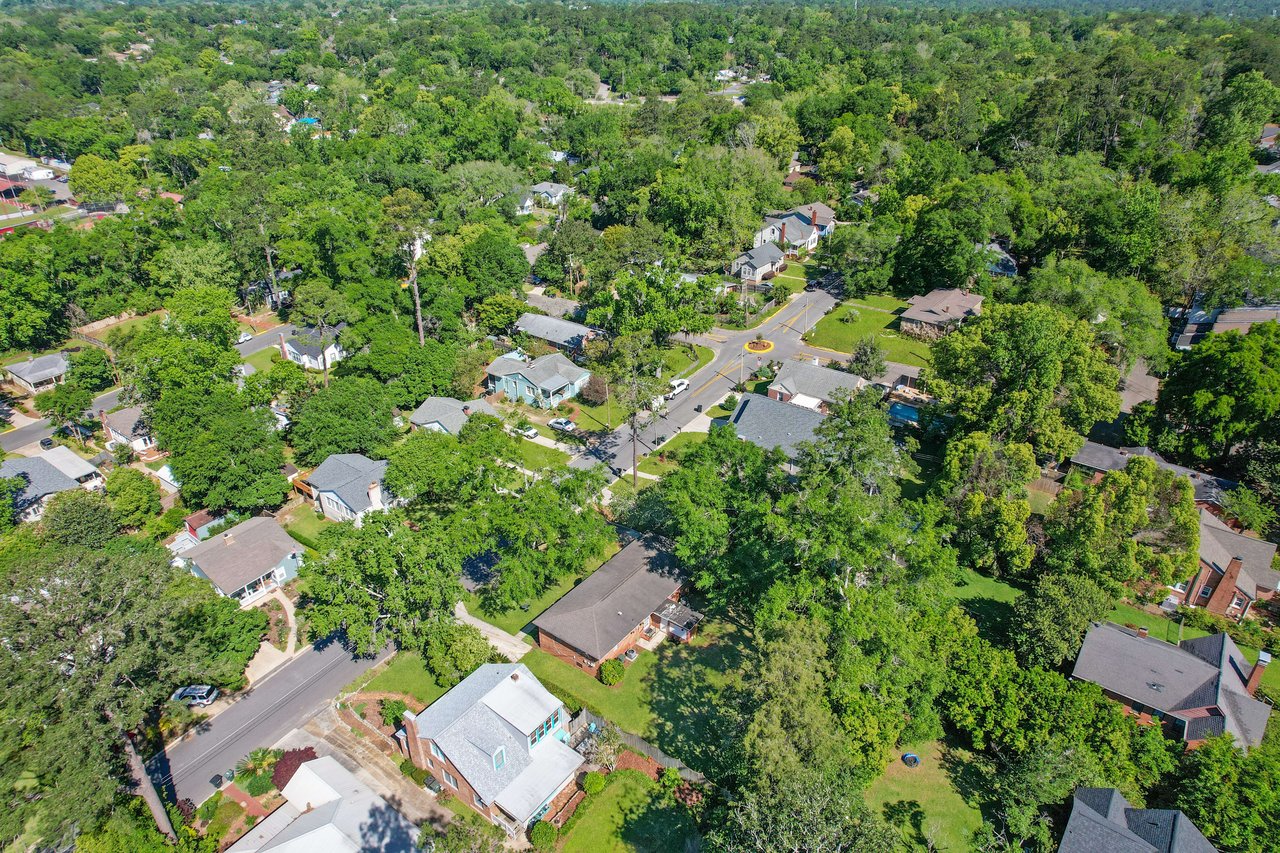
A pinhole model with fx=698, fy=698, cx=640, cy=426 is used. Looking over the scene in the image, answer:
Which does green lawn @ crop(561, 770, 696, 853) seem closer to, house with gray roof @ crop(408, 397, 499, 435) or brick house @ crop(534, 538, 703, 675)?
brick house @ crop(534, 538, 703, 675)

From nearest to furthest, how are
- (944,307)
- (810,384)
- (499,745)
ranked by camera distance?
(499,745)
(810,384)
(944,307)

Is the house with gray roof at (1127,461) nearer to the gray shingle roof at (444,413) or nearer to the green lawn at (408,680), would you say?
the gray shingle roof at (444,413)

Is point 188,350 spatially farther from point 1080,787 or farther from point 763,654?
point 1080,787

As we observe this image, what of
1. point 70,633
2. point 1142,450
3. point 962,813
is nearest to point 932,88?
point 1142,450

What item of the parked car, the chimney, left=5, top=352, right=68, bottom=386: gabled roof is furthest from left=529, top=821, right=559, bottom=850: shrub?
left=5, top=352, right=68, bottom=386: gabled roof

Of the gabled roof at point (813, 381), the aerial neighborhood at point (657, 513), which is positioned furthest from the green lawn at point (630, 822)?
the gabled roof at point (813, 381)

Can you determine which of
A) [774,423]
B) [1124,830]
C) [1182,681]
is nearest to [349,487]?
[774,423]

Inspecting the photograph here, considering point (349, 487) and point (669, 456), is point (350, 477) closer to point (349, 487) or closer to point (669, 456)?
point (349, 487)
